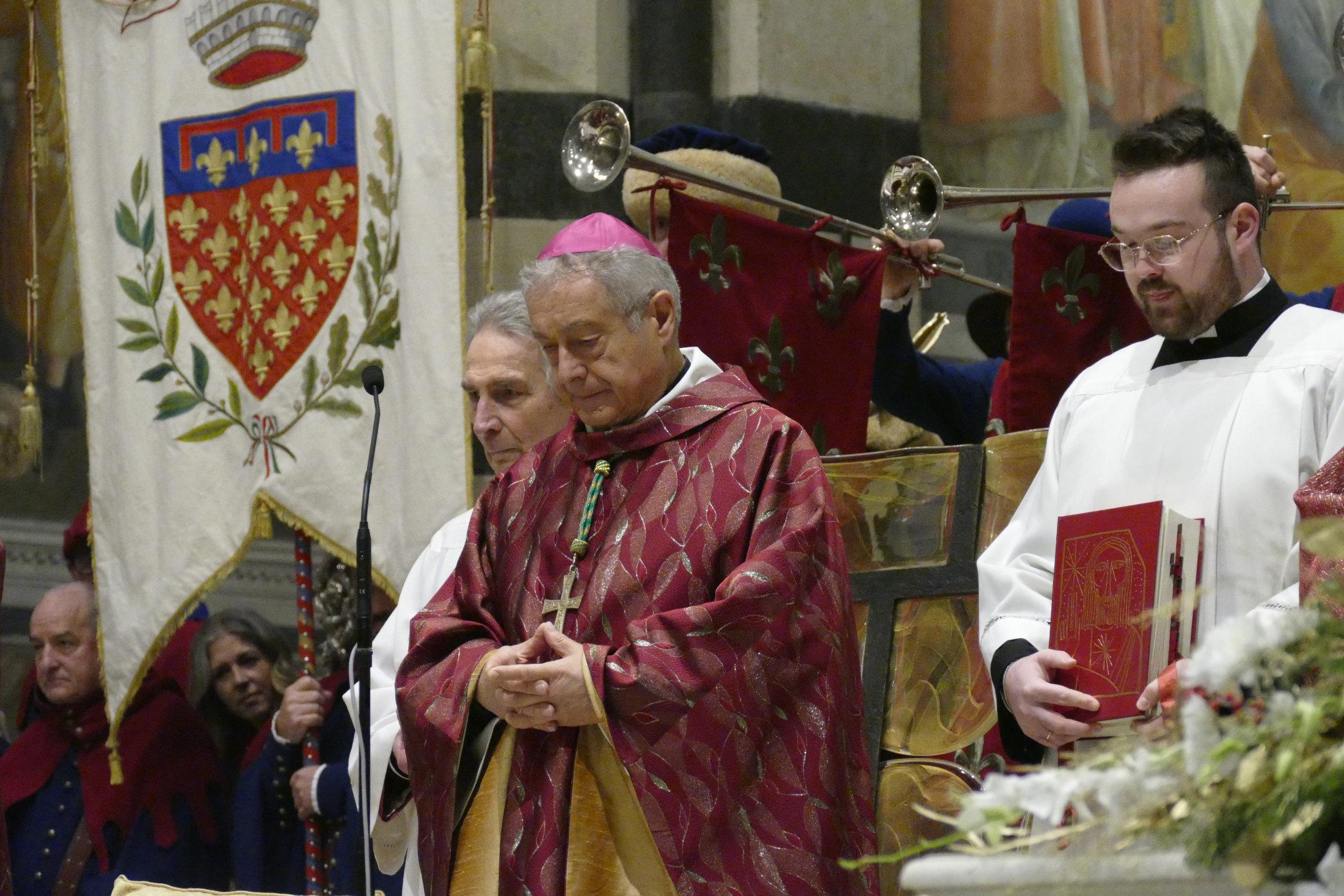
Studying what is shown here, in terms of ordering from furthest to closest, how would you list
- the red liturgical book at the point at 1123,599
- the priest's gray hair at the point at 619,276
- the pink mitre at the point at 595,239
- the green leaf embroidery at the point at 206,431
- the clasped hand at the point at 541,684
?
the green leaf embroidery at the point at 206,431 → the pink mitre at the point at 595,239 → the priest's gray hair at the point at 619,276 → the clasped hand at the point at 541,684 → the red liturgical book at the point at 1123,599

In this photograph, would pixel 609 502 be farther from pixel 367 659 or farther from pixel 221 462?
pixel 221 462

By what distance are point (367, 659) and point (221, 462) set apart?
117 inches

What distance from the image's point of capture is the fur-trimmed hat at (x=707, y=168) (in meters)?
6.09

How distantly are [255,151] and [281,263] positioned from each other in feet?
1.31

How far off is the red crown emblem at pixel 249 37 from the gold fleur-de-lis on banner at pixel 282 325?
2.56ft

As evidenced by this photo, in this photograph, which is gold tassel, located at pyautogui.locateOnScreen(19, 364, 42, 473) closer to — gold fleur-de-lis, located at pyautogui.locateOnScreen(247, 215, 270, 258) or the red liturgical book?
gold fleur-de-lis, located at pyautogui.locateOnScreen(247, 215, 270, 258)

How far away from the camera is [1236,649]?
183 cm

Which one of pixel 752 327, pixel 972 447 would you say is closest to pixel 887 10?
pixel 752 327

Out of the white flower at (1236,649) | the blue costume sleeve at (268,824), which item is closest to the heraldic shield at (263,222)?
the blue costume sleeve at (268,824)

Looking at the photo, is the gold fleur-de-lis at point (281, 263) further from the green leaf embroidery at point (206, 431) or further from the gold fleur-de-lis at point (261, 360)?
the green leaf embroidery at point (206, 431)

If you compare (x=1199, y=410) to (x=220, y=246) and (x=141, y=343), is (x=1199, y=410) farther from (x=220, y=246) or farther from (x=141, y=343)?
(x=141, y=343)

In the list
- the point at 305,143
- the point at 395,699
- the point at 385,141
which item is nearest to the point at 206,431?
the point at 305,143

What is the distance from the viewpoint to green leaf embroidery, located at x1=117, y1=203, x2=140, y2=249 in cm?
688

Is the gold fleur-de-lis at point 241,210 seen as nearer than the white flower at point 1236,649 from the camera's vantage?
No
